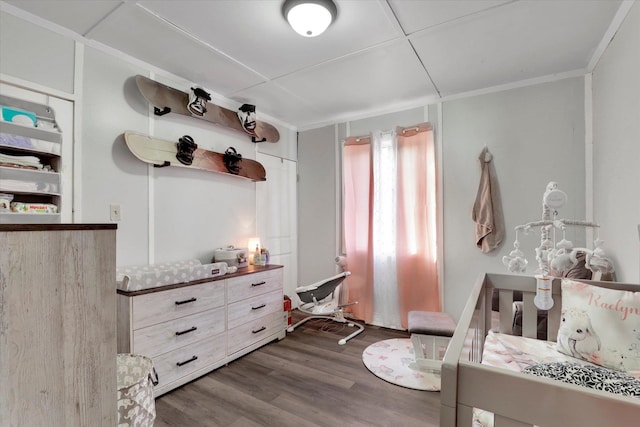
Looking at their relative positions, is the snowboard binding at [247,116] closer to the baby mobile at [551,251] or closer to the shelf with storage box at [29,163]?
the shelf with storage box at [29,163]

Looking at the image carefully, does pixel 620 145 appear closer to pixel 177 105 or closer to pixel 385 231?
pixel 385 231

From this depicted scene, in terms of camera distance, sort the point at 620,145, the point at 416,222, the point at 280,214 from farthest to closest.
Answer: the point at 280,214 < the point at 416,222 < the point at 620,145

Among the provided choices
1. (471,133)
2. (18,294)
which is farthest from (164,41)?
(471,133)

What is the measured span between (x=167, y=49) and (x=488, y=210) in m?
2.99

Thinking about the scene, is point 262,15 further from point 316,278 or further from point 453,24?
point 316,278

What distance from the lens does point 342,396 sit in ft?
6.39

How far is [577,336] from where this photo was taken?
131 centimetres

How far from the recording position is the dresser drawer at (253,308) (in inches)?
96.2

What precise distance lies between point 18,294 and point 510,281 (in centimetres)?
222

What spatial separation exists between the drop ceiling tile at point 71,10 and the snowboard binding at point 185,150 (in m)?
0.91

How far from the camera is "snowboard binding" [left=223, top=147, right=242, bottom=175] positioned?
2.85m

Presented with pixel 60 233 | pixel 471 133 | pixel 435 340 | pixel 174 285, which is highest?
pixel 471 133

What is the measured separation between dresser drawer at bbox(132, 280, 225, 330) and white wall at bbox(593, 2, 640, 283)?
271 cm

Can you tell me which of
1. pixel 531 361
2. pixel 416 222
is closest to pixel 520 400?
pixel 531 361
